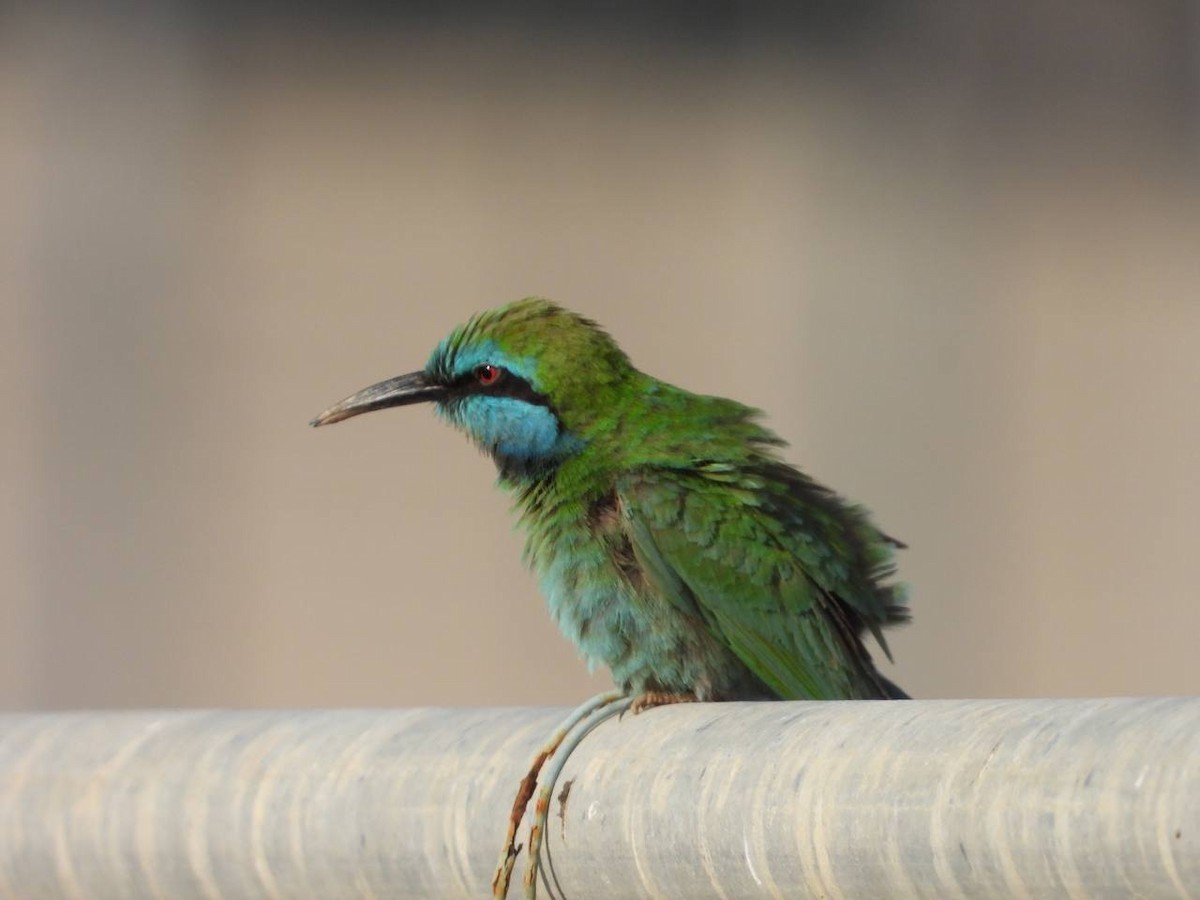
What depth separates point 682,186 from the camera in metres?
4.29

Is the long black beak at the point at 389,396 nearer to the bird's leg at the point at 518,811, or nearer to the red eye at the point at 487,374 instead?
the red eye at the point at 487,374

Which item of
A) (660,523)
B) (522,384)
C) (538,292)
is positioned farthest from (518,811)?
(538,292)

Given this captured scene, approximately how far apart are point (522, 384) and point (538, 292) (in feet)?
6.53

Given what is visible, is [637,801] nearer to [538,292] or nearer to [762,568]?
[762,568]

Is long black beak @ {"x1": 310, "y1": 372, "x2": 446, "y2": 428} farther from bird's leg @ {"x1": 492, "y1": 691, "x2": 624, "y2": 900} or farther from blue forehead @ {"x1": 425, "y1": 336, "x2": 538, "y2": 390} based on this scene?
bird's leg @ {"x1": 492, "y1": 691, "x2": 624, "y2": 900}

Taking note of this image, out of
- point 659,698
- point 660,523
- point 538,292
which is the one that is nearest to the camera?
point 659,698

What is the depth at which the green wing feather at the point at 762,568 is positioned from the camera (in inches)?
77.4

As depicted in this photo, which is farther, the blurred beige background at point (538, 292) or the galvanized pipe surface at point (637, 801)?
the blurred beige background at point (538, 292)

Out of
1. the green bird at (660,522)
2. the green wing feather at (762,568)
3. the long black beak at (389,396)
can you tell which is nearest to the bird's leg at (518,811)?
the green bird at (660,522)

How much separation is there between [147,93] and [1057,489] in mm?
2421

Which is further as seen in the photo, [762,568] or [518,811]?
[762,568]

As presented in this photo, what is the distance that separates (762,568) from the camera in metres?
2.02

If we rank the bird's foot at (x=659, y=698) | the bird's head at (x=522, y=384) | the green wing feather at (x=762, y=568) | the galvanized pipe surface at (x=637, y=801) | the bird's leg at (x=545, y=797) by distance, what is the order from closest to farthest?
the galvanized pipe surface at (x=637, y=801) < the bird's leg at (x=545, y=797) < the bird's foot at (x=659, y=698) < the green wing feather at (x=762, y=568) < the bird's head at (x=522, y=384)

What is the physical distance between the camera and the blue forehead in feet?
7.09
